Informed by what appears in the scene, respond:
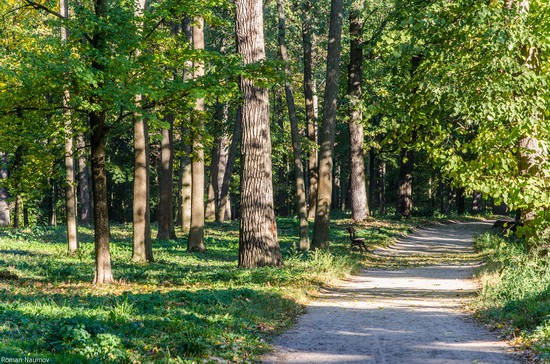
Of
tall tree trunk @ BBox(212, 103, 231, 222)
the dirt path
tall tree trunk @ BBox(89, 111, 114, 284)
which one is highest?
tall tree trunk @ BBox(212, 103, 231, 222)

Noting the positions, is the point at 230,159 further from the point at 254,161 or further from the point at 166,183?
the point at 254,161

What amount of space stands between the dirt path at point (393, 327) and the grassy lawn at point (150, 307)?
517 mm

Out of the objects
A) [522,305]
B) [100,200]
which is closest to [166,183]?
[100,200]

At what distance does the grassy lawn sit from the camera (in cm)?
616

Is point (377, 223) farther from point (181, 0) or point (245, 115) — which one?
point (181, 0)

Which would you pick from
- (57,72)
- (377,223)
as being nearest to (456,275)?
(57,72)

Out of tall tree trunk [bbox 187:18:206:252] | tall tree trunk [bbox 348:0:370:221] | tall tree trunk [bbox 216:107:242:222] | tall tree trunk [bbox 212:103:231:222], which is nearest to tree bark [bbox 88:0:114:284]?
tall tree trunk [bbox 187:18:206:252]

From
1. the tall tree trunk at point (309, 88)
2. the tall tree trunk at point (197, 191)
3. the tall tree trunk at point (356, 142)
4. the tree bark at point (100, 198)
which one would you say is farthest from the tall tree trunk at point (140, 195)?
the tall tree trunk at point (356, 142)

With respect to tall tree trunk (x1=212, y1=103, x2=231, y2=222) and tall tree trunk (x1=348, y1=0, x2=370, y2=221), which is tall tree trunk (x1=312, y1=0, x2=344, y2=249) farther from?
tall tree trunk (x1=212, y1=103, x2=231, y2=222)

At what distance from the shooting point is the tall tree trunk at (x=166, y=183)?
74.8ft

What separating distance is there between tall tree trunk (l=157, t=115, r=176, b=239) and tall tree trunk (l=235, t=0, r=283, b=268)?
836 cm

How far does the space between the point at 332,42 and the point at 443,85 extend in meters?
7.99

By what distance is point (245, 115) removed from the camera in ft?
47.6

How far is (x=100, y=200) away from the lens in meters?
12.8
